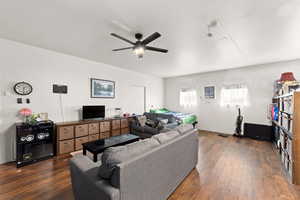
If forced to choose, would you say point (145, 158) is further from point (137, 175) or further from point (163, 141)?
point (163, 141)

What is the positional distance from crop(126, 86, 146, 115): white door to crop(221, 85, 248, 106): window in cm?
349

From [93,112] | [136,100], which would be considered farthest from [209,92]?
[93,112]

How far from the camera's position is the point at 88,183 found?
1.28 meters

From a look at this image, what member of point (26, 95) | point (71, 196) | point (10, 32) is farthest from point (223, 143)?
point (10, 32)

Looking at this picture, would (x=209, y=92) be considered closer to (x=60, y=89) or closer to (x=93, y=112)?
(x=93, y=112)

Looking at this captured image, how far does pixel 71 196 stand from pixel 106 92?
10.7ft

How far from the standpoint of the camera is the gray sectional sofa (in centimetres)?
114

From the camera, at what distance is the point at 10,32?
2.49 m

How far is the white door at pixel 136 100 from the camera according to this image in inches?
219

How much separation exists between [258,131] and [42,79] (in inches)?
271

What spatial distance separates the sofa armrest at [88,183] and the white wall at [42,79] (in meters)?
2.48

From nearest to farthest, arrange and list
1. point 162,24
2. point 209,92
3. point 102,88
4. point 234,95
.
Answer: point 162,24 → point 102,88 → point 234,95 → point 209,92

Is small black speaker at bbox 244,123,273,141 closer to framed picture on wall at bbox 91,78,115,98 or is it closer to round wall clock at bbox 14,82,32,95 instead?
framed picture on wall at bbox 91,78,115,98

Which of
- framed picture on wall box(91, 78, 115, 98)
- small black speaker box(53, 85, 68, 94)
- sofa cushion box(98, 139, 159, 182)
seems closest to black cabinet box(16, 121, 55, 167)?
small black speaker box(53, 85, 68, 94)
